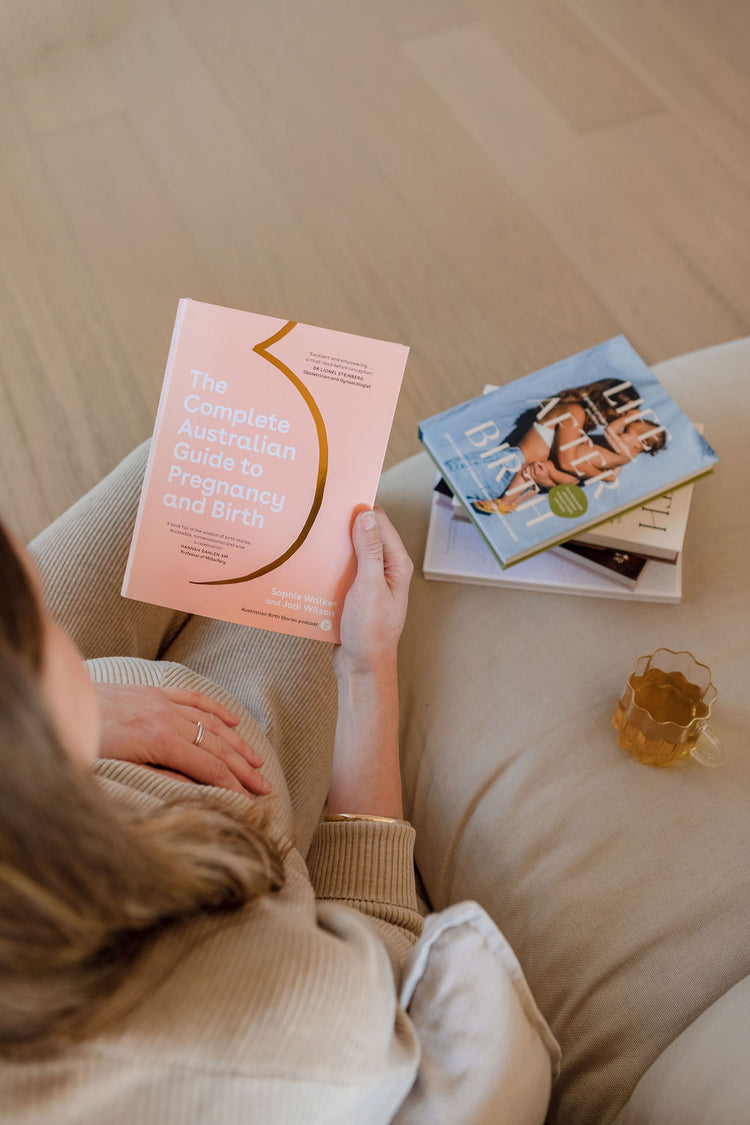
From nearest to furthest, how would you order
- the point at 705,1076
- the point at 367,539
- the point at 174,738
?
the point at 705,1076
the point at 174,738
the point at 367,539

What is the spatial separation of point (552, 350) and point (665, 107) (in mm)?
855

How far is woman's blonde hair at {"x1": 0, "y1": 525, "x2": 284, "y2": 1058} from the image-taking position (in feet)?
1.46

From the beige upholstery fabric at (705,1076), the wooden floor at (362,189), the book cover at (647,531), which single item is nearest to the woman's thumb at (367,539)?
the book cover at (647,531)

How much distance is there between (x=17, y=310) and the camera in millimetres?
1950

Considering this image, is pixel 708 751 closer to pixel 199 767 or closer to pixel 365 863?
pixel 365 863

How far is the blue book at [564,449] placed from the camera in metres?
1.10

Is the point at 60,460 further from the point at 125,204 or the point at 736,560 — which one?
the point at 736,560

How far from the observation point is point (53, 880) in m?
0.46

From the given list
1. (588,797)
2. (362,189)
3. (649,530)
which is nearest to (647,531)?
(649,530)

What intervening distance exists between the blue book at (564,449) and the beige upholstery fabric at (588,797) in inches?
4.5

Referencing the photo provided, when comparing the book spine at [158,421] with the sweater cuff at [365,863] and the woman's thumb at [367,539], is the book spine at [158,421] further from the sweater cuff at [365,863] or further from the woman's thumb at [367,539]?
the sweater cuff at [365,863]

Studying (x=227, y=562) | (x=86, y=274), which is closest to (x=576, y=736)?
(x=227, y=562)

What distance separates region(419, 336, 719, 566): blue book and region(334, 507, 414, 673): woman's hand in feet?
0.55

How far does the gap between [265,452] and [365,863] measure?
1.47ft
